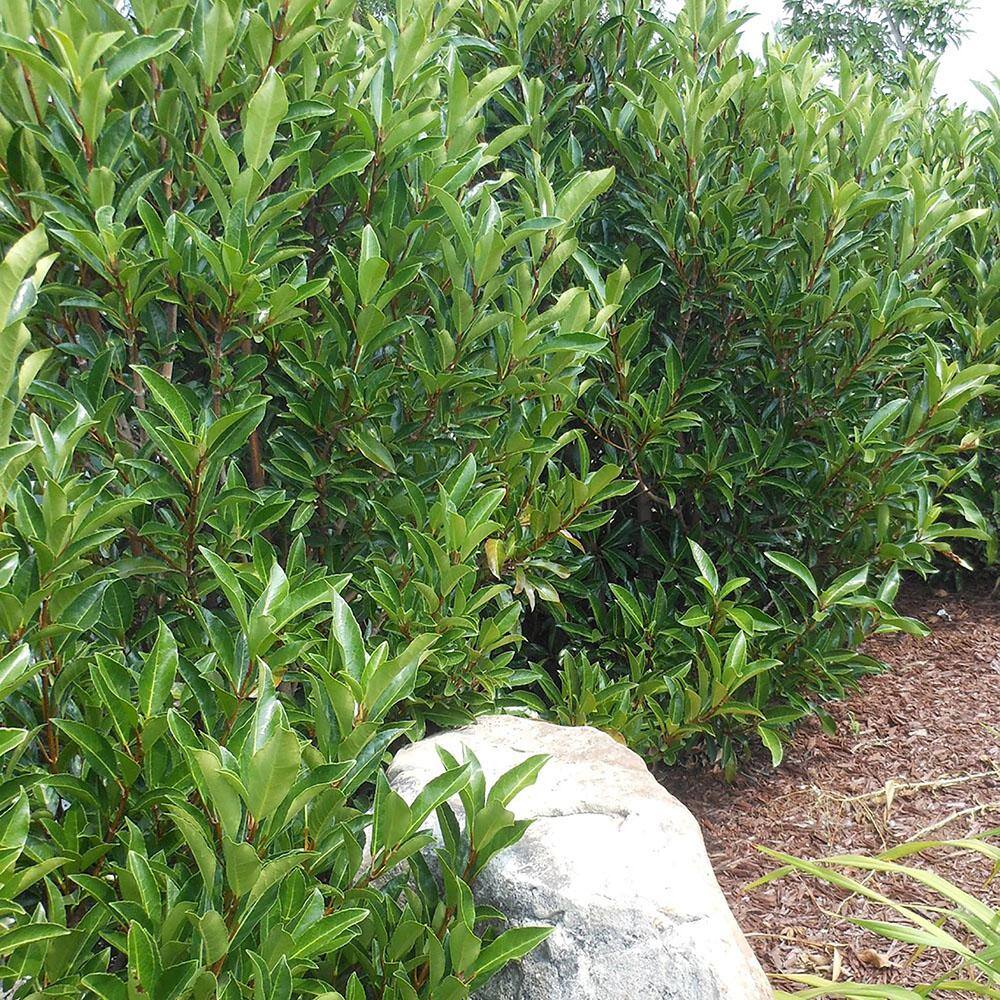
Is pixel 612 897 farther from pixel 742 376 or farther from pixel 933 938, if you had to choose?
pixel 742 376

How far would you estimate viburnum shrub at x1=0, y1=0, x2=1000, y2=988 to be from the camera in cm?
167

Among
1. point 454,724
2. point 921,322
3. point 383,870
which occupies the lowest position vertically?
point 454,724

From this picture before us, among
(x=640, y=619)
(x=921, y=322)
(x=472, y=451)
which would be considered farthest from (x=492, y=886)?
(x=921, y=322)

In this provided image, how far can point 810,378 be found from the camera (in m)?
3.54

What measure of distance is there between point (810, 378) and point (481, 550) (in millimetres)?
1529

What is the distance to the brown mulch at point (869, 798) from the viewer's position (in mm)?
2980

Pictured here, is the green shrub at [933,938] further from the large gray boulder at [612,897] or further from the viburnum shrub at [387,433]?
the viburnum shrub at [387,433]

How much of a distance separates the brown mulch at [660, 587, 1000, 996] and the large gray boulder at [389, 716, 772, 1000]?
1.05m

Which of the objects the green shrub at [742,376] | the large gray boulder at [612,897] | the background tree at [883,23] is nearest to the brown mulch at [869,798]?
the green shrub at [742,376]

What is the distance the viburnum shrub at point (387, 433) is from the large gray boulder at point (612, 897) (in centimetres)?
13

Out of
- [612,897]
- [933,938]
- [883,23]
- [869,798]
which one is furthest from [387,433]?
[883,23]

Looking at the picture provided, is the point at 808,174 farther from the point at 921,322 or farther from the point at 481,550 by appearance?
the point at 481,550

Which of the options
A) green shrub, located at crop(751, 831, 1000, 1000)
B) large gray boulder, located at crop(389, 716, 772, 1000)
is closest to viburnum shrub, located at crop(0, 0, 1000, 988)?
large gray boulder, located at crop(389, 716, 772, 1000)

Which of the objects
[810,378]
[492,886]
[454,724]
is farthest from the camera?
[810,378]
